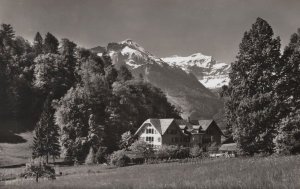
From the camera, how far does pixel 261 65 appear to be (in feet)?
139

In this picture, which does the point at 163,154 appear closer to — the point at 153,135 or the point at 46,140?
the point at 153,135

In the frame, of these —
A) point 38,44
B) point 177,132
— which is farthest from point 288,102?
point 38,44

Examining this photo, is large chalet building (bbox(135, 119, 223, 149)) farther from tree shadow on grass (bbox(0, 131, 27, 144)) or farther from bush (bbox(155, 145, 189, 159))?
tree shadow on grass (bbox(0, 131, 27, 144))

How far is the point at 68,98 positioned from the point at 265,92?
67.0 metres

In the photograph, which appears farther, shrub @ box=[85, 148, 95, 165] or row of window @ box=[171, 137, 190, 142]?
row of window @ box=[171, 137, 190, 142]

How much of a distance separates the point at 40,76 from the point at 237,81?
9281 cm

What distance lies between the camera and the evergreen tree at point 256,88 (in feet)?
137

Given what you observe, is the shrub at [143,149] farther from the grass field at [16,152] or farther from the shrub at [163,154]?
→ the grass field at [16,152]

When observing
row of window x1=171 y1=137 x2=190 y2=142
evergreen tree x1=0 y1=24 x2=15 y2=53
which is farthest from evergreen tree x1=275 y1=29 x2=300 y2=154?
evergreen tree x1=0 y1=24 x2=15 y2=53

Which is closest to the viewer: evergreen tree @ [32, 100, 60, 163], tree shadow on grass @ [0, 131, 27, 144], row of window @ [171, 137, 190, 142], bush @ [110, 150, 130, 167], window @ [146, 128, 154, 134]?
bush @ [110, 150, 130, 167]

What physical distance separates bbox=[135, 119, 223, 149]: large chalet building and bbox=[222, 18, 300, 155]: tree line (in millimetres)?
60339

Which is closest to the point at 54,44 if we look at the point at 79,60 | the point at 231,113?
the point at 79,60

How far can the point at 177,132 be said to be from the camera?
371ft

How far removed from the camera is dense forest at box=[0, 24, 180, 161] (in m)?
95.9
